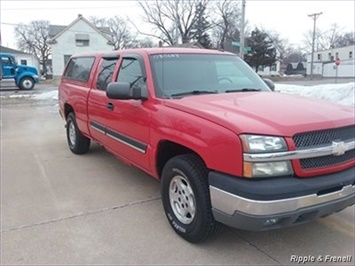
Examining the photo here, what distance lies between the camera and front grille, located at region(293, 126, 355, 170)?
2.85 meters

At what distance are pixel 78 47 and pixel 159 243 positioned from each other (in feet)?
149

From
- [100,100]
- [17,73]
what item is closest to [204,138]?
[100,100]

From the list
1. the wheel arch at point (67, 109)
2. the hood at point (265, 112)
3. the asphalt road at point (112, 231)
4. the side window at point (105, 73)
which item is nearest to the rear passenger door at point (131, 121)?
the side window at point (105, 73)

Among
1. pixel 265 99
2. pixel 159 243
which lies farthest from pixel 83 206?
pixel 265 99

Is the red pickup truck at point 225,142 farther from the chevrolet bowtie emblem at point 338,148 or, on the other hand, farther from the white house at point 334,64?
the white house at point 334,64

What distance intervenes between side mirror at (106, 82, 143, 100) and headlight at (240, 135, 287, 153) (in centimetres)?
153

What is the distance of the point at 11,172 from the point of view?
5.65 metres

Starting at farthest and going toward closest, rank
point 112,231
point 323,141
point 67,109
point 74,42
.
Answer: point 74,42 → point 67,109 → point 112,231 → point 323,141

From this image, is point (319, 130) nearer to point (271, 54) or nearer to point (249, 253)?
point (249, 253)

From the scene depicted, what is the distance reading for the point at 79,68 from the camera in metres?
6.41

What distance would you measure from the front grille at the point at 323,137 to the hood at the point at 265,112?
0.13 ft

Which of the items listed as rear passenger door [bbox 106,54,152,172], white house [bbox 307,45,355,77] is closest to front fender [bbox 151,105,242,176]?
rear passenger door [bbox 106,54,152,172]

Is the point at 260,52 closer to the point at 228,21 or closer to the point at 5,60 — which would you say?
the point at 228,21

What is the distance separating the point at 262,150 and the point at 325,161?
609 millimetres
